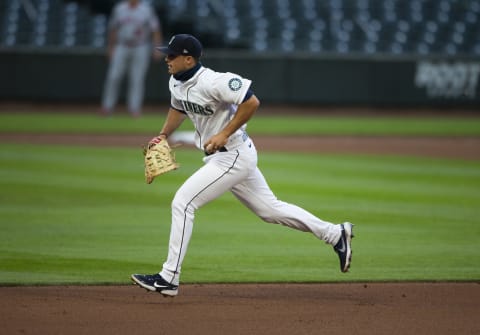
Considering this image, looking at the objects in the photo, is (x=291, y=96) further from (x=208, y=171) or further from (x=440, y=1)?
(x=208, y=171)

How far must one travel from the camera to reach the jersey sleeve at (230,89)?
644cm

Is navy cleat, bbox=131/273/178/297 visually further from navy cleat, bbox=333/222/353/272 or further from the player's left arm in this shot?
navy cleat, bbox=333/222/353/272

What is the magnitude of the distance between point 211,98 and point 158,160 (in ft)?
1.84

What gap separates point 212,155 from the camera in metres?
6.70

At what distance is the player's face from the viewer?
6547 millimetres

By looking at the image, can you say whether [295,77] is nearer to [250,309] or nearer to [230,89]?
[230,89]

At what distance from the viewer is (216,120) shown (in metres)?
6.67

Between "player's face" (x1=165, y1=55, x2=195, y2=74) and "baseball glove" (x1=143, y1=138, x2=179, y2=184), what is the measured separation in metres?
0.53

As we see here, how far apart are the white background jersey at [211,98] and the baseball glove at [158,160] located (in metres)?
0.21

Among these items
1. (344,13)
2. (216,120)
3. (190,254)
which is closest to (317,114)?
(344,13)

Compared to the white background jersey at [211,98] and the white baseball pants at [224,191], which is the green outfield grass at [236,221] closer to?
the white baseball pants at [224,191]

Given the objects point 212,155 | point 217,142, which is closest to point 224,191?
point 212,155

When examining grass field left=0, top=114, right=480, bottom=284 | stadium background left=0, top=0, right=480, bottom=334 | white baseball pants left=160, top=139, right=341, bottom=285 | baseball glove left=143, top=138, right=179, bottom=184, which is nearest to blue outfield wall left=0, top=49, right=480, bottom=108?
stadium background left=0, top=0, right=480, bottom=334

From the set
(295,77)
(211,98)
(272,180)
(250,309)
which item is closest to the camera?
(250,309)
